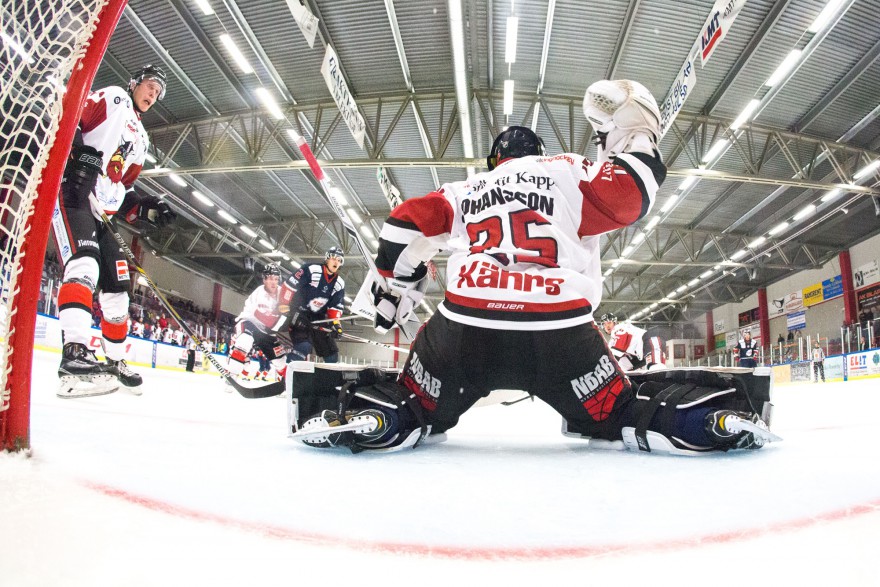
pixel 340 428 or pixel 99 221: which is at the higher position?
pixel 99 221

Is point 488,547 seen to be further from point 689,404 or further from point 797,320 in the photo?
point 797,320

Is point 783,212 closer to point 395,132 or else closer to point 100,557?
point 395,132

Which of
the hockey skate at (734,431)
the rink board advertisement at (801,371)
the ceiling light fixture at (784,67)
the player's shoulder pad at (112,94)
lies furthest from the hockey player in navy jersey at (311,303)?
the rink board advertisement at (801,371)

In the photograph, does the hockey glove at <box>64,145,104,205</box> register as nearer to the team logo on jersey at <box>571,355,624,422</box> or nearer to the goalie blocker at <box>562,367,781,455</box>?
the team logo on jersey at <box>571,355,624,422</box>

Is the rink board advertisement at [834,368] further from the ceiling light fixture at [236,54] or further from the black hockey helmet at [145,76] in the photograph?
the black hockey helmet at [145,76]

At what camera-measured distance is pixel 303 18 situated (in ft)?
18.7

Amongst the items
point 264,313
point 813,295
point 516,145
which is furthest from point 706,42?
point 813,295

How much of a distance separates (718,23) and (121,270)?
233 inches

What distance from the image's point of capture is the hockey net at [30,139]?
3.05ft

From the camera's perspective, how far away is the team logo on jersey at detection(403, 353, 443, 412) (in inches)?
59.8

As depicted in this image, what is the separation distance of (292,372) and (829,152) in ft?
37.8

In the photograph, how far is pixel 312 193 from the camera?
510 inches

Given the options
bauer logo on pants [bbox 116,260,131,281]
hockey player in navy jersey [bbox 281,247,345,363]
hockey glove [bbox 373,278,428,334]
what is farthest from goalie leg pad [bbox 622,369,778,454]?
hockey player in navy jersey [bbox 281,247,345,363]

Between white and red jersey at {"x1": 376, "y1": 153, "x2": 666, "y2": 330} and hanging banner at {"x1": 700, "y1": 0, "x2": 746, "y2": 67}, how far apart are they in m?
4.74
